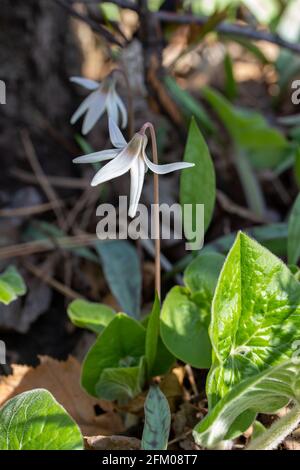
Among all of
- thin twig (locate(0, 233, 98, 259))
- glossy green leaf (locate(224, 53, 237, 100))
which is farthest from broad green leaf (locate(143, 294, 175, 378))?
glossy green leaf (locate(224, 53, 237, 100))

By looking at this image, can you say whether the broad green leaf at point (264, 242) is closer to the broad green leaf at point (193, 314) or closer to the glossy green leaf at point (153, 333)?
the broad green leaf at point (193, 314)

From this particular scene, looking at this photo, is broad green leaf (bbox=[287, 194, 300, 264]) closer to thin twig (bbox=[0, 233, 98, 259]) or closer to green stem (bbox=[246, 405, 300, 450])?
green stem (bbox=[246, 405, 300, 450])

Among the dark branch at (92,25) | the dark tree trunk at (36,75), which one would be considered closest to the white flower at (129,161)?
the dark branch at (92,25)

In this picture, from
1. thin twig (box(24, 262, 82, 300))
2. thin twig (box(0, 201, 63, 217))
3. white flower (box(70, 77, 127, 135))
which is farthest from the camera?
thin twig (box(0, 201, 63, 217))

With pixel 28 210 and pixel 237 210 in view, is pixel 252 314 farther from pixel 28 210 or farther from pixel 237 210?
pixel 28 210

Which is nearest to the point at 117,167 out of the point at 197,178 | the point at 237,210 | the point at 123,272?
the point at 197,178

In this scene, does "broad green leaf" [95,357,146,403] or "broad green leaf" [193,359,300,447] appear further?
"broad green leaf" [95,357,146,403]

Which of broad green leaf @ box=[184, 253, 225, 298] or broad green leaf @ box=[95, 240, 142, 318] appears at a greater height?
broad green leaf @ box=[184, 253, 225, 298]
